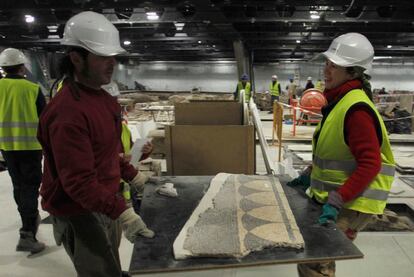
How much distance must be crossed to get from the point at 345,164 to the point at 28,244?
10.1 ft

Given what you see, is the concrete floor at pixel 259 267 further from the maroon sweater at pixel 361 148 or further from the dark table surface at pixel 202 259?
the maroon sweater at pixel 361 148

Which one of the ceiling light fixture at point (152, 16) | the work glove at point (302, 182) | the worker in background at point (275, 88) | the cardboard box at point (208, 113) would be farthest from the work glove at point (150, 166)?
the worker in background at point (275, 88)

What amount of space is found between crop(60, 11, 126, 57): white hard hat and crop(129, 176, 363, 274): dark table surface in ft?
2.91

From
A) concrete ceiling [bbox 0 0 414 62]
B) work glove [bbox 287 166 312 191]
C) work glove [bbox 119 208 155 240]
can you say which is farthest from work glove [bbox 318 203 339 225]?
concrete ceiling [bbox 0 0 414 62]

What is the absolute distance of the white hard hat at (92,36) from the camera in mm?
1705

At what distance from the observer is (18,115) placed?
3445 mm

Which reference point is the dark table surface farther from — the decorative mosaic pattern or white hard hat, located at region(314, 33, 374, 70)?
white hard hat, located at region(314, 33, 374, 70)

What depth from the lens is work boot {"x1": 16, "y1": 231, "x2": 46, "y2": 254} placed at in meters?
3.52

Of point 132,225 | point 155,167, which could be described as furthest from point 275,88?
point 132,225

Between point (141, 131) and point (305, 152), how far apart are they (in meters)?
3.70

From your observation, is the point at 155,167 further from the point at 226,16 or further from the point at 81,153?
the point at 226,16

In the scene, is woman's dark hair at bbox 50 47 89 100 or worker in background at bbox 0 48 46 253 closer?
woman's dark hair at bbox 50 47 89 100

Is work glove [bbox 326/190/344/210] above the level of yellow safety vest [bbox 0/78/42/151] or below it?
below

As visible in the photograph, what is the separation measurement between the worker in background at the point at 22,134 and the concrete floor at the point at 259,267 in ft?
0.54
